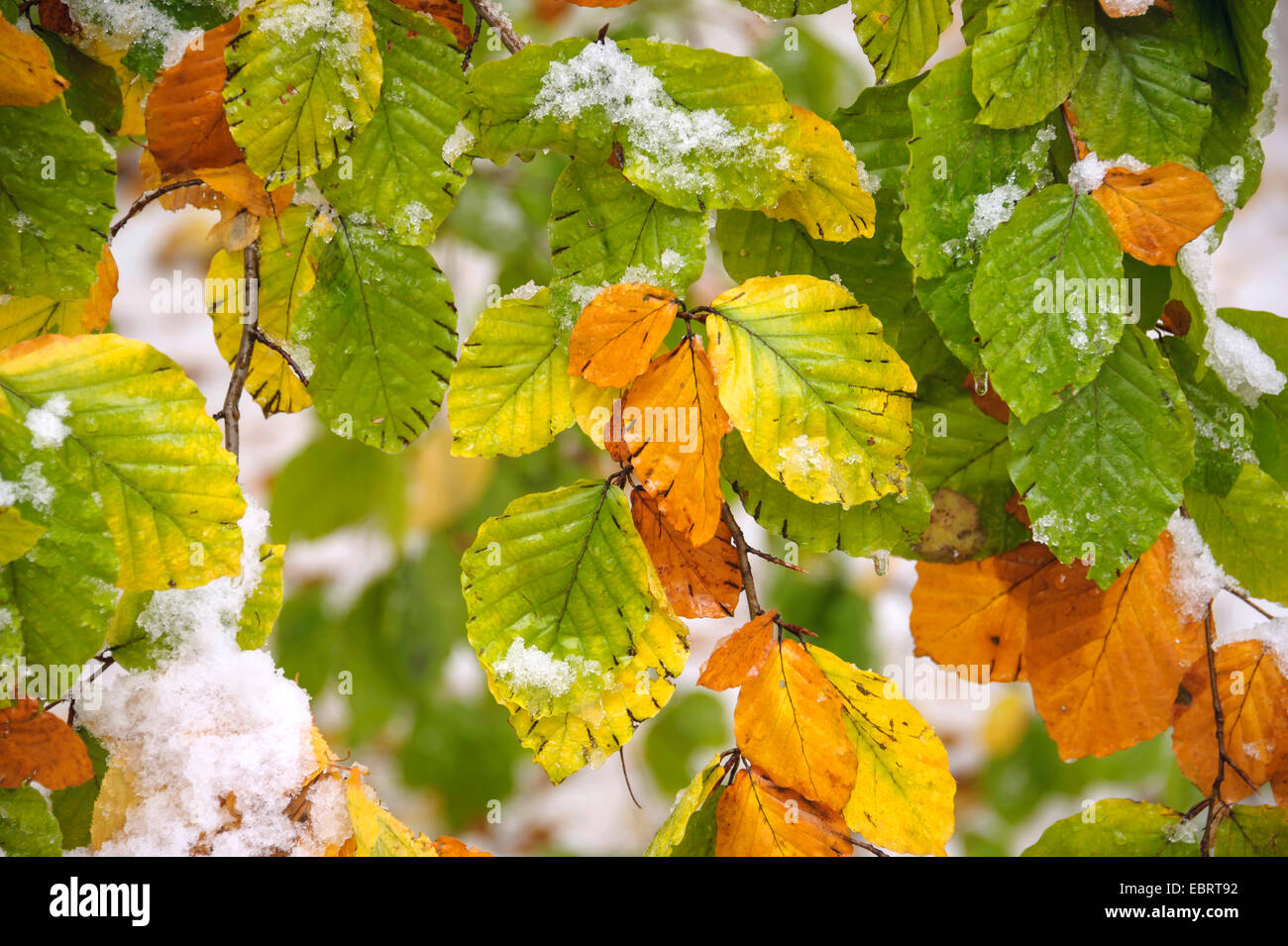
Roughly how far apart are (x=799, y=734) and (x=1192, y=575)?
0.49 feet

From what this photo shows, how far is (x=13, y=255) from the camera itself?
0.80 ft

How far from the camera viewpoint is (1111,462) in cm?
25

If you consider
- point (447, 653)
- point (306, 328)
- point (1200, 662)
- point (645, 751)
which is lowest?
point (645, 751)

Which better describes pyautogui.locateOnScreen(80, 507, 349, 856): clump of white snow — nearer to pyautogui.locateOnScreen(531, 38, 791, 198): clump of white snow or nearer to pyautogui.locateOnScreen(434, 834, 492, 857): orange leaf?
pyautogui.locateOnScreen(434, 834, 492, 857): orange leaf

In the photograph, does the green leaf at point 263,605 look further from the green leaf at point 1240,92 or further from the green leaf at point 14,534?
the green leaf at point 1240,92

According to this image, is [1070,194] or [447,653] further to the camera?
[447,653]

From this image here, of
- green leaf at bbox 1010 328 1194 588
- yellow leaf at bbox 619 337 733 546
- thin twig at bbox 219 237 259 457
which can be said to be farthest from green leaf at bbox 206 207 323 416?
green leaf at bbox 1010 328 1194 588

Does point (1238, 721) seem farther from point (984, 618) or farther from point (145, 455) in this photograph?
point (145, 455)

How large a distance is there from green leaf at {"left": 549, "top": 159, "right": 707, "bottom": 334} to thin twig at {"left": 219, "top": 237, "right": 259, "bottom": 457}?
99 mm

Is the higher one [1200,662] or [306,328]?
[306,328]

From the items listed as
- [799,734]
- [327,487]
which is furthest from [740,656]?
[327,487]

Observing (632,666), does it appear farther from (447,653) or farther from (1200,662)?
(447,653)
